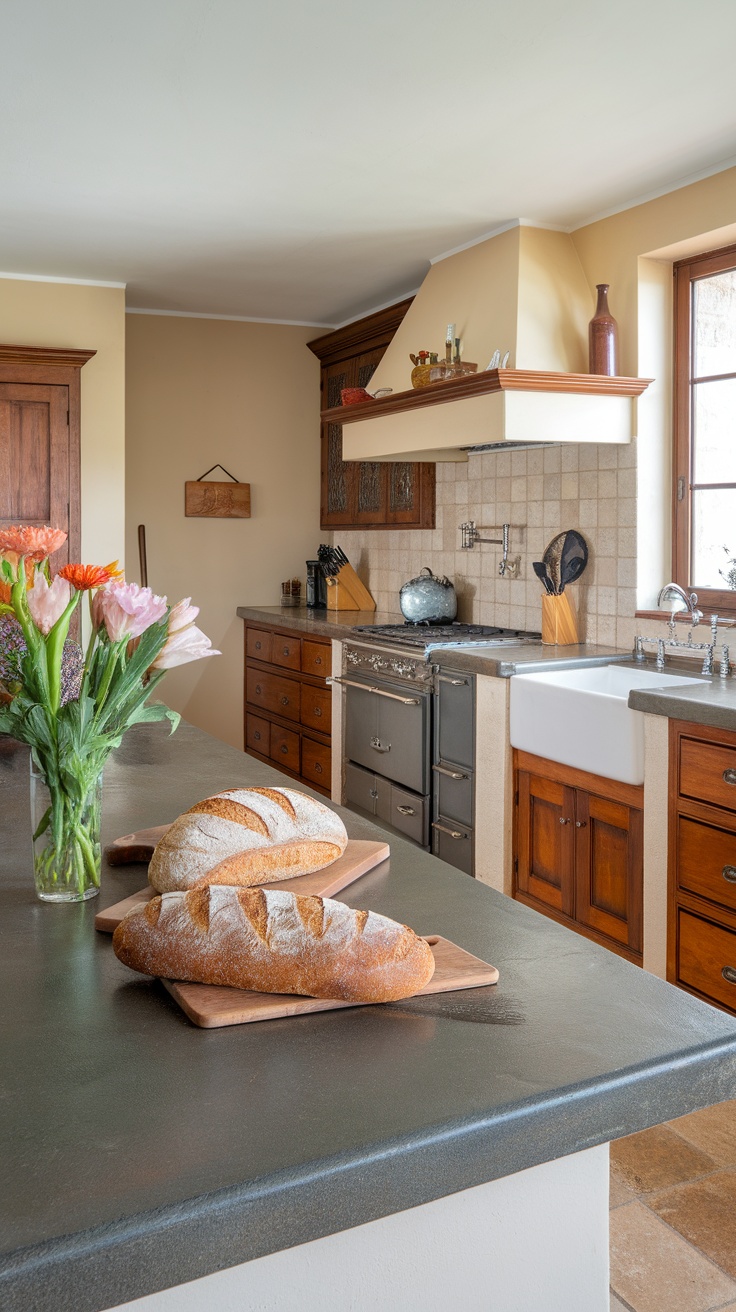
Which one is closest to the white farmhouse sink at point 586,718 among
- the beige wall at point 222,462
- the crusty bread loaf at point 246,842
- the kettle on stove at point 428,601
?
the kettle on stove at point 428,601

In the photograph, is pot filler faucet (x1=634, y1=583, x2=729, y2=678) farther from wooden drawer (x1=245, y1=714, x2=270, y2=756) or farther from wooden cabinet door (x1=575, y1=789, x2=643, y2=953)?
wooden drawer (x1=245, y1=714, x2=270, y2=756)

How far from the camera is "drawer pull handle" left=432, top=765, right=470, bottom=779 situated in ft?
12.2

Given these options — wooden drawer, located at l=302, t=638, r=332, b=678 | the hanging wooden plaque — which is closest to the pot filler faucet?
wooden drawer, located at l=302, t=638, r=332, b=678

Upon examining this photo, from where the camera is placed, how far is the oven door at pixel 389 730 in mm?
3945

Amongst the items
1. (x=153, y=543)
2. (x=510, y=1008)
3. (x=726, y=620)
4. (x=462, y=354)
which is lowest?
(x=510, y=1008)

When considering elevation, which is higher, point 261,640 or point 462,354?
point 462,354

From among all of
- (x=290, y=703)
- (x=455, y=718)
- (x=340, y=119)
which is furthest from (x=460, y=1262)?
(x=290, y=703)

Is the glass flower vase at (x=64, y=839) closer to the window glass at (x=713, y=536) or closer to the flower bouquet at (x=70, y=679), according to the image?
the flower bouquet at (x=70, y=679)

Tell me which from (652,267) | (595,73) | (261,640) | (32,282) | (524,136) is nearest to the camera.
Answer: (595,73)

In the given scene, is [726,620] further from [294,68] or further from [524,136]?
[294,68]

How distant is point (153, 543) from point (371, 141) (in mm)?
3069

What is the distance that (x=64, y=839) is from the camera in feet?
3.89

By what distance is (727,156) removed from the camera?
3.24 meters

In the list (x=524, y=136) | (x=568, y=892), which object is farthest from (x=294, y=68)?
(x=568, y=892)
